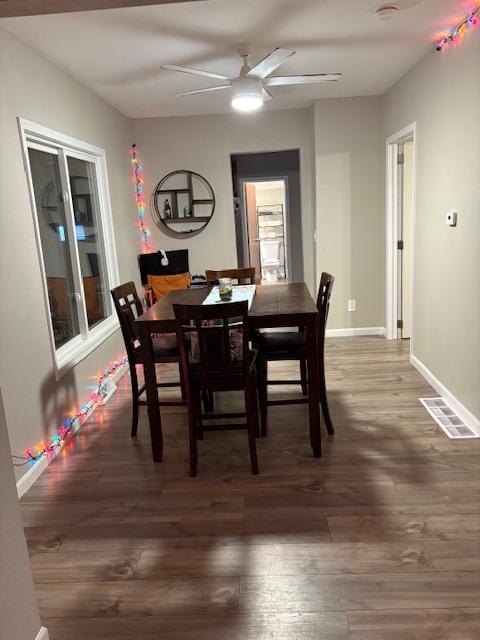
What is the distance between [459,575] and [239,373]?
4.46 feet

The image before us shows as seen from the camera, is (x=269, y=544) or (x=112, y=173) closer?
(x=269, y=544)

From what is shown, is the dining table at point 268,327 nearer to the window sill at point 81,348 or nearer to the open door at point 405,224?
the window sill at point 81,348

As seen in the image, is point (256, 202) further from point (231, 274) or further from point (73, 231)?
point (73, 231)

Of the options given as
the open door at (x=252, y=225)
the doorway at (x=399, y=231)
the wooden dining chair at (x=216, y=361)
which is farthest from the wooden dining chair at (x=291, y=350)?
the open door at (x=252, y=225)

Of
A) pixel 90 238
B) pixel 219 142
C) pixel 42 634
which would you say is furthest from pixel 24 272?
pixel 219 142

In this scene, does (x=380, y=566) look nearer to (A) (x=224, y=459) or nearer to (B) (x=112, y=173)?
(A) (x=224, y=459)

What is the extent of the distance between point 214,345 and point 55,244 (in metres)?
1.66

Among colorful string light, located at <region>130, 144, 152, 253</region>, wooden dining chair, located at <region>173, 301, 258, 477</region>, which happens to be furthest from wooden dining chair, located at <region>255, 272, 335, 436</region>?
colorful string light, located at <region>130, 144, 152, 253</region>

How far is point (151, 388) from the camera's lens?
283 centimetres

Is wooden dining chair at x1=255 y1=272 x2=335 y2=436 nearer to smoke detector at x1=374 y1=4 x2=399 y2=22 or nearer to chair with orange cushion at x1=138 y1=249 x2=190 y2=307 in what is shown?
smoke detector at x1=374 y1=4 x2=399 y2=22

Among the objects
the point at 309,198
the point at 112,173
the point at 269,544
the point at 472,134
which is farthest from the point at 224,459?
the point at 309,198

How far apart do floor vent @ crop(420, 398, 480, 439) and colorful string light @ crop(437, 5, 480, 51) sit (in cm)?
239

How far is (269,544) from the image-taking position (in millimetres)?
2121

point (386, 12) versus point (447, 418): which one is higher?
point (386, 12)
